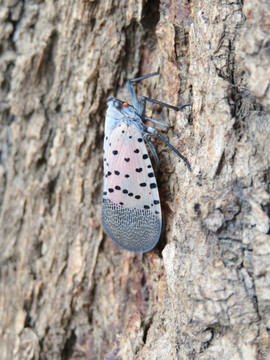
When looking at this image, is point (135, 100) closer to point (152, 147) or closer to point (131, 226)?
point (152, 147)

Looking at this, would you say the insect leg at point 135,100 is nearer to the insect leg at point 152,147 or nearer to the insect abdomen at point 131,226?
the insect leg at point 152,147

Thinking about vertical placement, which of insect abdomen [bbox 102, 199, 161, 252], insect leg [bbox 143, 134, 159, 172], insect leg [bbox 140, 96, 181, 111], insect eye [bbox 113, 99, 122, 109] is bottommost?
insect abdomen [bbox 102, 199, 161, 252]

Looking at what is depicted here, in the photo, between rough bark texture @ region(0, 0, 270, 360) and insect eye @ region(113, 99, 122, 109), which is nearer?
rough bark texture @ region(0, 0, 270, 360)

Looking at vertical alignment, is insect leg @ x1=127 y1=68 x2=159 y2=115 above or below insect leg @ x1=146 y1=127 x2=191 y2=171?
above

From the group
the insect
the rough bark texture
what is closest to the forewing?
the insect

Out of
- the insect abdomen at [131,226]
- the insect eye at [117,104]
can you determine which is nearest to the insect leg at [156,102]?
the insect eye at [117,104]

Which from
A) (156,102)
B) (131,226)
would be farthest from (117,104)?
(131,226)

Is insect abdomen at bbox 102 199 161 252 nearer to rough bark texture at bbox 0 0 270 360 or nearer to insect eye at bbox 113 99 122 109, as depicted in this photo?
rough bark texture at bbox 0 0 270 360

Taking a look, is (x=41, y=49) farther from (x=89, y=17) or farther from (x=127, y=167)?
(x=127, y=167)
